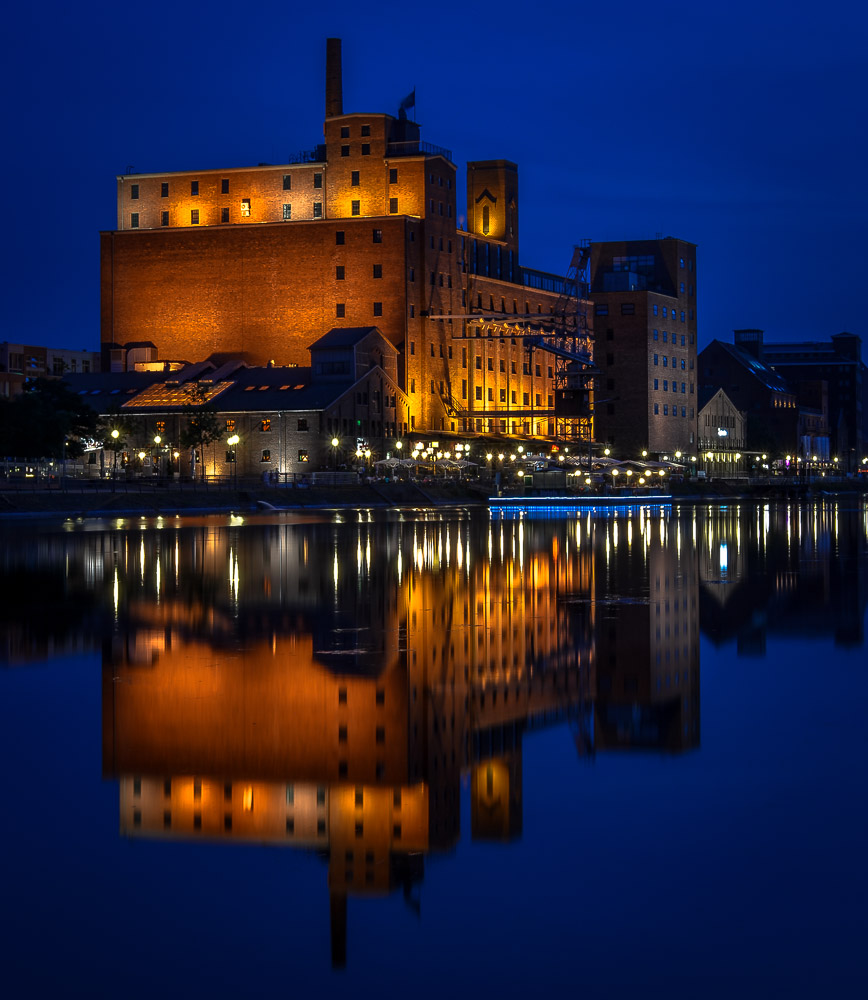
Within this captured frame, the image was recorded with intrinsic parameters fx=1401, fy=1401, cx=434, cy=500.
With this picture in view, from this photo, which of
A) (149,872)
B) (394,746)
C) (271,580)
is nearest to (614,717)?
(394,746)

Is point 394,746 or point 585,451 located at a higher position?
point 585,451

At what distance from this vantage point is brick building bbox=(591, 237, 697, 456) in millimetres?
127000

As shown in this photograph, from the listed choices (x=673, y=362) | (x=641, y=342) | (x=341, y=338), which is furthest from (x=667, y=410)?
(x=341, y=338)

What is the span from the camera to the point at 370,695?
13.3 m

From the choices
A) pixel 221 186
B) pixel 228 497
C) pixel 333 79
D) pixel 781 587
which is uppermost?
pixel 333 79

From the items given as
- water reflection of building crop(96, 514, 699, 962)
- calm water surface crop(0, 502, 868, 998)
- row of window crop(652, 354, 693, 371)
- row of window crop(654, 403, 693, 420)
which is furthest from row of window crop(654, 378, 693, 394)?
calm water surface crop(0, 502, 868, 998)

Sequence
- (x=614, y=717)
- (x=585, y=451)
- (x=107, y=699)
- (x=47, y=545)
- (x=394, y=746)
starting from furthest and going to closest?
1. (x=585, y=451)
2. (x=47, y=545)
3. (x=107, y=699)
4. (x=614, y=717)
5. (x=394, y=746)

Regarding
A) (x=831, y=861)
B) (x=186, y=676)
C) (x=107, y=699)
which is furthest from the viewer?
(x=186, y=676)

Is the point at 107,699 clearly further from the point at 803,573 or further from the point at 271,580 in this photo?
the point at 803,573

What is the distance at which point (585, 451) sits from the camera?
12738cm

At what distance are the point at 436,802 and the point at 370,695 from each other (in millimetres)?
4327

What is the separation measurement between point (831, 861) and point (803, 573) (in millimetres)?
22008

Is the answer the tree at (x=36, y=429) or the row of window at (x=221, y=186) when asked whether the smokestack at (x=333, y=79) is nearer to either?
the row of window at (x=221, y=186)

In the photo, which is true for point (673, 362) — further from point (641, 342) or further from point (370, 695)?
point (370, 695)
